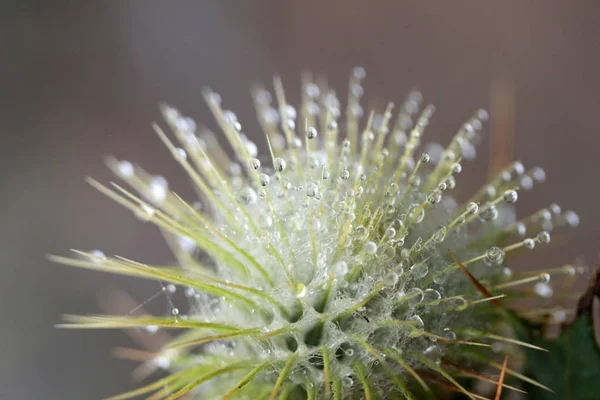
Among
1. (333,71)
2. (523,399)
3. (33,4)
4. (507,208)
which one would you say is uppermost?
(33,4)

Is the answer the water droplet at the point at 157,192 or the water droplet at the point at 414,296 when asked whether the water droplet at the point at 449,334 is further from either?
the water droplet at the point at 157,192

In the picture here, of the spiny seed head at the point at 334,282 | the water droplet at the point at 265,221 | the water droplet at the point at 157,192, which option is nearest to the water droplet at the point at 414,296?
the spiny seed head at the point at 334,282

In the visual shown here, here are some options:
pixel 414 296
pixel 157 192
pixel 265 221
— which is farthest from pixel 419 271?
pixel 157 192

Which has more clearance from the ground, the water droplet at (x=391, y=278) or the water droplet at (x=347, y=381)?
the water droplet at (x=391, y=278)

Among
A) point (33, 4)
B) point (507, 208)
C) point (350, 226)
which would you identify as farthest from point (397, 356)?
point (33, 4)

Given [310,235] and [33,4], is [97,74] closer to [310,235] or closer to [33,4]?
[33,4]

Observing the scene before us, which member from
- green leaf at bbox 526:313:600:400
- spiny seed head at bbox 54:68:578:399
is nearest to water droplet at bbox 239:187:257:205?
spiny seed head at bbox 54:68:578:399

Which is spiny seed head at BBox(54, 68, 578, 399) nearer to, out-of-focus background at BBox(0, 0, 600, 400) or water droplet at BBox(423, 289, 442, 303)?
water droplet at BBox(423, 289, 442, 303)

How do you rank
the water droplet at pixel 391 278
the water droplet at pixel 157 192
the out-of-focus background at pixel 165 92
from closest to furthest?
the water droplet at pixel 391 278, the water droplet at pixel 157 192, the out-of-focus background at pixel 165 92
